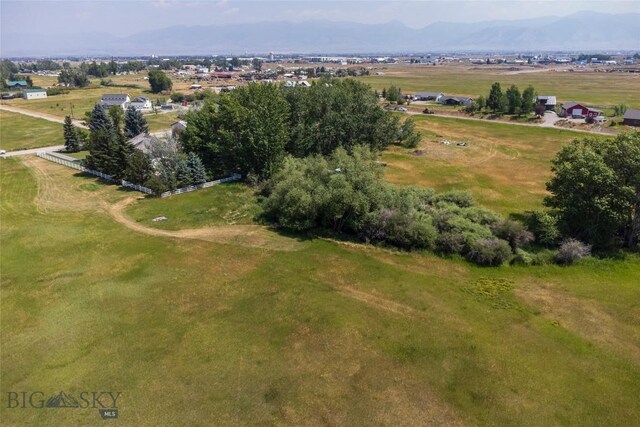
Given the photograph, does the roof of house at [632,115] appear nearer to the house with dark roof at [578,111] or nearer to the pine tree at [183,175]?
the house with dark roof at [578,111]

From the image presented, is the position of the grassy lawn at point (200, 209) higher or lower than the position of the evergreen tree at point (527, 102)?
lower

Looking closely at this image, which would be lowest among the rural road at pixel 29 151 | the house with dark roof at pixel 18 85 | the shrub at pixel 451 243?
the shrub at pixel 451 243

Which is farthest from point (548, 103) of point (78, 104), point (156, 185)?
point (78, 104)

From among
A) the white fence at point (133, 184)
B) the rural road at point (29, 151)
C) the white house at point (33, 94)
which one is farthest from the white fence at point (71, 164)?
the white house at point (33, 94)

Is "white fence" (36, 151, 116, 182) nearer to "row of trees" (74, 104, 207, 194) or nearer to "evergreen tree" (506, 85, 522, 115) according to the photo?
"row of trees" (74, 104, 207, 194)

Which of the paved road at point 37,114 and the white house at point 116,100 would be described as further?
the white house at point 116,100

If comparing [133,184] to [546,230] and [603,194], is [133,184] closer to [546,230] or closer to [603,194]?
[546,230]
